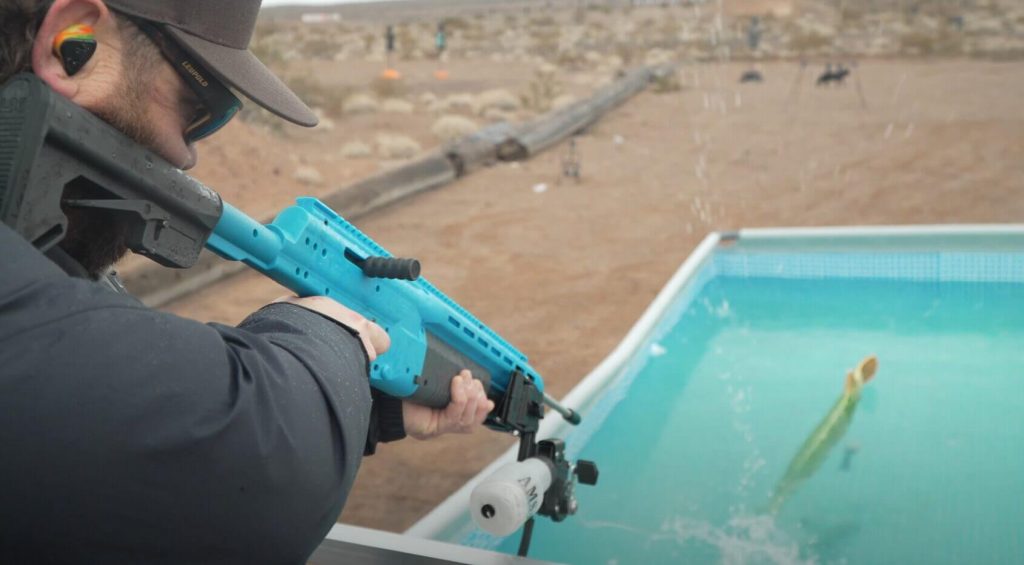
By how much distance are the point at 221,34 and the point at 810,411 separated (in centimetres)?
356

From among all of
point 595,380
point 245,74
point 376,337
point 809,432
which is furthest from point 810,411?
point 245,74

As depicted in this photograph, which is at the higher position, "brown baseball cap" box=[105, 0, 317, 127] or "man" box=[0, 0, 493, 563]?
"brown baseball cap" box=[105, 0, 317, 127]

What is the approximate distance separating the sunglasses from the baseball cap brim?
2cm

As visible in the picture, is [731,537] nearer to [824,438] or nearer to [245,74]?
[824,438]

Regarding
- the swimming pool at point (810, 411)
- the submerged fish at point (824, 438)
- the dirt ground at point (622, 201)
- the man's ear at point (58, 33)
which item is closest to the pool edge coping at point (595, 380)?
the swimming pool at point (810, 411)

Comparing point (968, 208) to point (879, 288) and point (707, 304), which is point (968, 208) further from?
point (707, 304)

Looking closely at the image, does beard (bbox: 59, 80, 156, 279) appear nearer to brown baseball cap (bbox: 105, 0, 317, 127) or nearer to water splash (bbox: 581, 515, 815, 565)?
brown baseball cap (bbox: 105, 0, 317, 127)

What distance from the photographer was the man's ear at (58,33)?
3.51 ft

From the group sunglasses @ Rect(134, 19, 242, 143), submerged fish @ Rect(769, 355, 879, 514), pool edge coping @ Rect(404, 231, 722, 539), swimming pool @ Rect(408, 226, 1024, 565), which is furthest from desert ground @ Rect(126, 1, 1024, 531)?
Answer: sunglasses @ Rect(134, 19, 242, 143)

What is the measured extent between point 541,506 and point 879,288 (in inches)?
164

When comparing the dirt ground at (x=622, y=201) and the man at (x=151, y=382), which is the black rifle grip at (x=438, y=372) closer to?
the man at (x=151, y=382)

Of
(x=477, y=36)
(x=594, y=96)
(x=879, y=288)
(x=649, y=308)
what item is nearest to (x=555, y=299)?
(x=649, y=308)

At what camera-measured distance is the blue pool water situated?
123 inches

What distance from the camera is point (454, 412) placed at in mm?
1853
